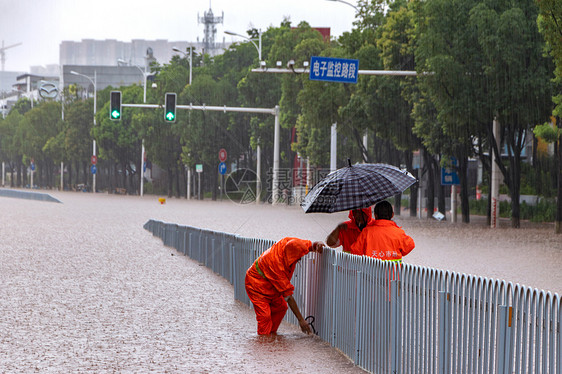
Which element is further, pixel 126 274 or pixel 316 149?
pixel 316 149

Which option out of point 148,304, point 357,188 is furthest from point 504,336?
point 148,304

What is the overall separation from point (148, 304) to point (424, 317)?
21.7 feet

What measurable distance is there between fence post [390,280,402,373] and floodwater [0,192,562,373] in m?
0.83

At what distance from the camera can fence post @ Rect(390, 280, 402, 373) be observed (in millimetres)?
7789

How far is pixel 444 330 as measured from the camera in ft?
22.7

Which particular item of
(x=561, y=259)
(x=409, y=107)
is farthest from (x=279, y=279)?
(x=409, y=107)

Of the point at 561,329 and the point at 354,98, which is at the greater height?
the point at 354,98

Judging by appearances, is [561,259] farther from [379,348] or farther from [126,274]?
[379,348]

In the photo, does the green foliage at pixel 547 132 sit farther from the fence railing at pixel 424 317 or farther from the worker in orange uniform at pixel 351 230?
the worker in orange uniform at pixel 351 230

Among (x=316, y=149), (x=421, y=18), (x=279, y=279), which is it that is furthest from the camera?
(x=316, y=149)

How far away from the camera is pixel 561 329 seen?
17.6 feet

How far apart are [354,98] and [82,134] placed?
6947 centimetres

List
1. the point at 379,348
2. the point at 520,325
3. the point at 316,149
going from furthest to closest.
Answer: the point at 316,149 < the point at 379,348 < the point at 520,325

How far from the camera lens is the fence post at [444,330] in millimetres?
6844
